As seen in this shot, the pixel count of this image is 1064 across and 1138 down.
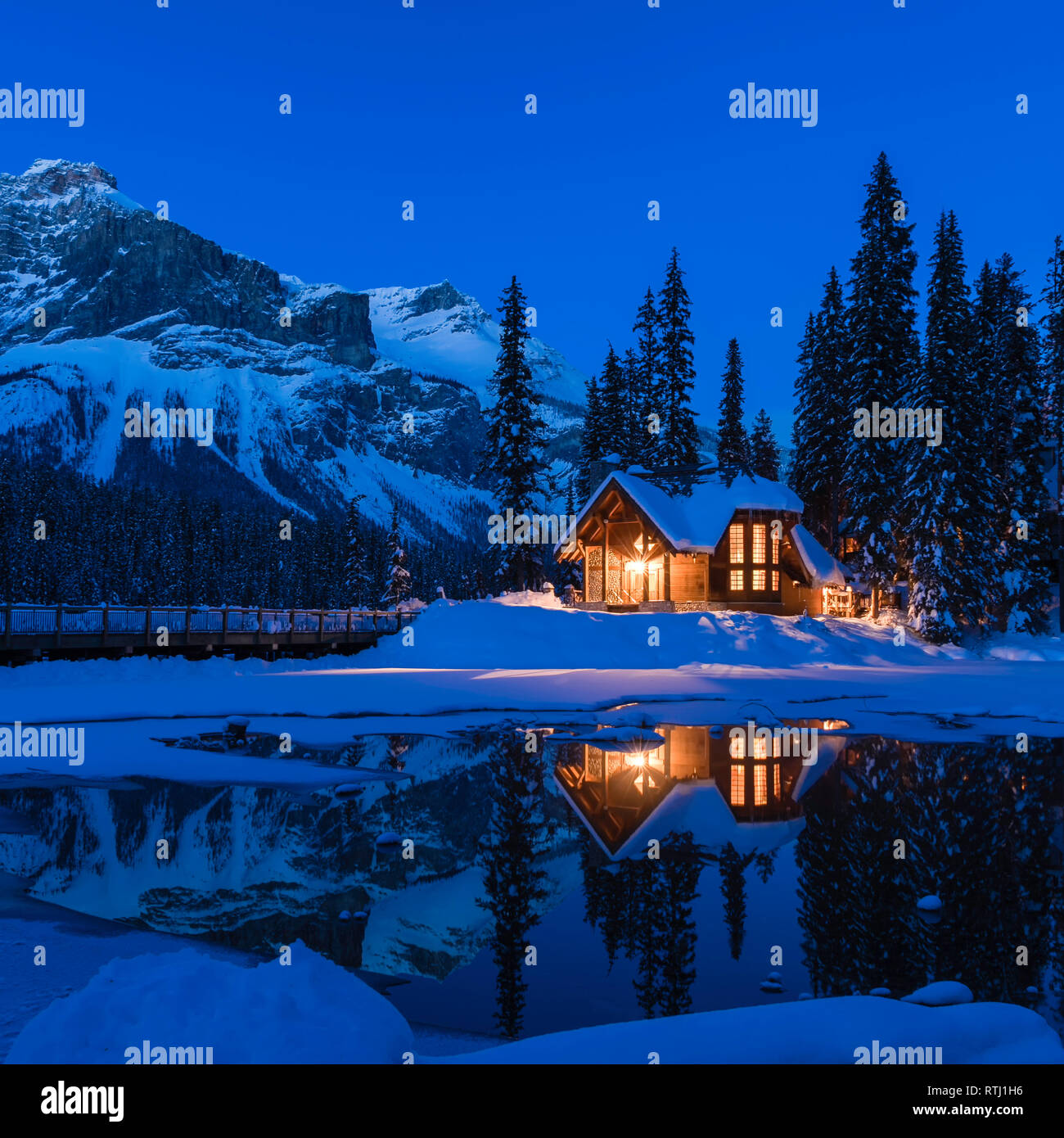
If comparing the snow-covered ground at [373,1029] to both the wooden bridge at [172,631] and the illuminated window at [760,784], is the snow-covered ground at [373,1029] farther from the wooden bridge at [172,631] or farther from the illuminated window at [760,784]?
the wooden bridge at [172,631]

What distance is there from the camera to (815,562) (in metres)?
45.3

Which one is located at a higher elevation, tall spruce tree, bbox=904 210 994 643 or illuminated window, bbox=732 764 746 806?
tall spruce tree, bbox=904 210 994 643

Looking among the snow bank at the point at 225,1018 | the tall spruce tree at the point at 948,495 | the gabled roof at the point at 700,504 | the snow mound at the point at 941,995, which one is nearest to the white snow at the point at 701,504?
the gabled roof at the point at 700,504

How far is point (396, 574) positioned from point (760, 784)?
63.4 meters

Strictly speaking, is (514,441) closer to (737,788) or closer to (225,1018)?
(737,788)

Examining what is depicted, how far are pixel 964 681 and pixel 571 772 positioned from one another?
18.7 meters

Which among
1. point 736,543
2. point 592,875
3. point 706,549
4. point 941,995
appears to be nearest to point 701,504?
point 736,543

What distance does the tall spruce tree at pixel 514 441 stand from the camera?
5025 centimetres

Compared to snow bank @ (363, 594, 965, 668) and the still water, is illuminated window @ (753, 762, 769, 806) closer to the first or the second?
the still water

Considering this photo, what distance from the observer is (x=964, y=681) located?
29.0 m

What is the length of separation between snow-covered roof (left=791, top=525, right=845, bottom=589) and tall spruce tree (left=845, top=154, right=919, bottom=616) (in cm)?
121

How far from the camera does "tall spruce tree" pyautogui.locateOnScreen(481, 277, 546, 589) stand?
5025 cm

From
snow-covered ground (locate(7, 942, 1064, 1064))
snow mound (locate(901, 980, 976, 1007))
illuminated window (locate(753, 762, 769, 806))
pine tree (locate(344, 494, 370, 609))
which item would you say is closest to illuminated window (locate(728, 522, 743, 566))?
illuminated window (locate(753, 762, 769, 806))

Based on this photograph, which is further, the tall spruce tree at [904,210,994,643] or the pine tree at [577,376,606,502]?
the pine tree at [577,376,606,502]
